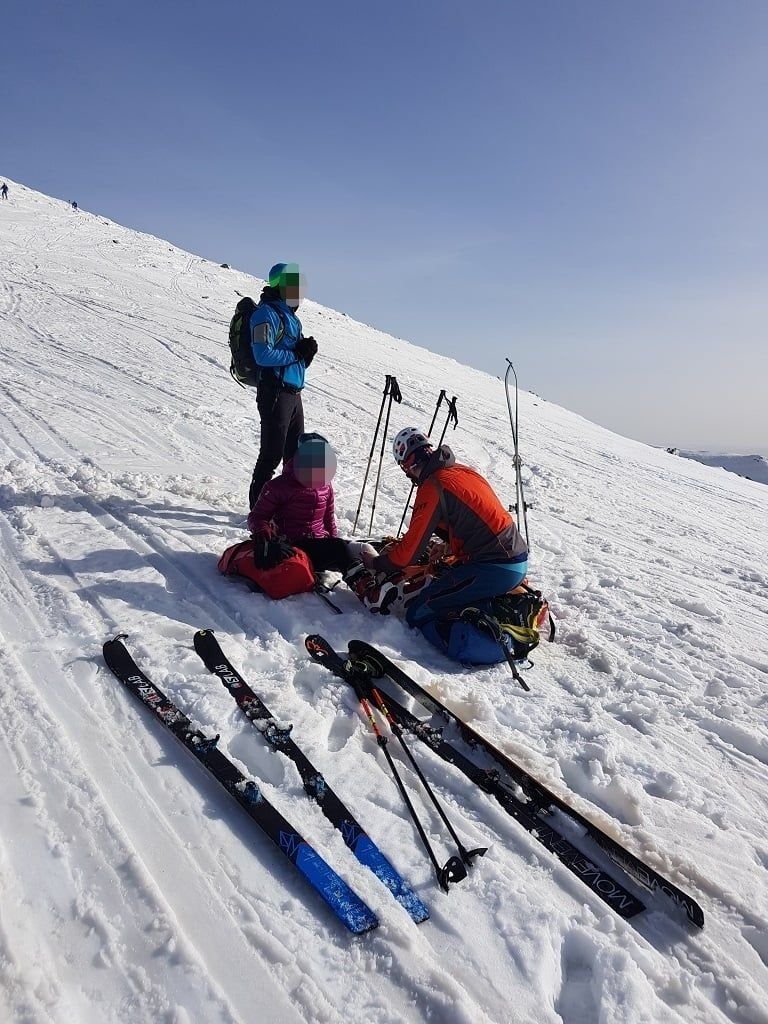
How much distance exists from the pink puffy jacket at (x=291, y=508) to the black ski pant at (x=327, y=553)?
0.10 meters

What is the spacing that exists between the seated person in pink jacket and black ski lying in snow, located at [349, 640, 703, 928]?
1.22 m

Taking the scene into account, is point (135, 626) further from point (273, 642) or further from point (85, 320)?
point (85, 320)

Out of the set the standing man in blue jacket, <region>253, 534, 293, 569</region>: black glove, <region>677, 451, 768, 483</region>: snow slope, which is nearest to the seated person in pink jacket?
<region>253, 534, 293, 569</region>: black glove

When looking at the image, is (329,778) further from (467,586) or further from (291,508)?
(291,508)

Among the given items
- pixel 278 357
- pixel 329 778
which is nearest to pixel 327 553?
pixel 278 357

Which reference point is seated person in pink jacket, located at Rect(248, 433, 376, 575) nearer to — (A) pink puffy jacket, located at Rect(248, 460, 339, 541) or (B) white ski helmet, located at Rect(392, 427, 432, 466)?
(A) pink puffy jacket, located at Rect(248, 460, 339, 541)

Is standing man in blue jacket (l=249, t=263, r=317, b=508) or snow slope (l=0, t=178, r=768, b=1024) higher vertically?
standing man in blue jacket (l=249, t=263, r=317, b=508)

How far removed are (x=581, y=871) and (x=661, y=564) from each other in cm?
511

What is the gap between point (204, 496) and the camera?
23.4 ft

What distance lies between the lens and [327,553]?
5355 mm

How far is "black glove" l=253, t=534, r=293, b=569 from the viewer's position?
4.90 m

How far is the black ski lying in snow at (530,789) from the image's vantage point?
2639mm

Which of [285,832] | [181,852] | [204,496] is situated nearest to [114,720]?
[181,852]

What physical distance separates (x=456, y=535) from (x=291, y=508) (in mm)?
1550
